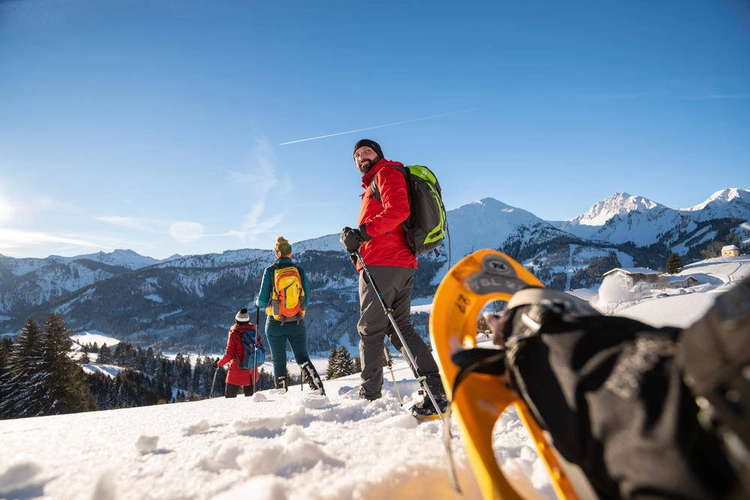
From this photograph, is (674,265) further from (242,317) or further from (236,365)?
(236,365)

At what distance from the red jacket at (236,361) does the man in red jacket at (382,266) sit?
454 centimetres

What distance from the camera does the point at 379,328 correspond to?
3.97 metres

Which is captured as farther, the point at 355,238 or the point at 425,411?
Answer: the point at 355,238

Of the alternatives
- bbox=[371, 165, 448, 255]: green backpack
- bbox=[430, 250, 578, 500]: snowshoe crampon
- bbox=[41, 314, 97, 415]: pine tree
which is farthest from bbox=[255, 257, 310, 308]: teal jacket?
bbox=[41, 314, 97, 415]: pine tree

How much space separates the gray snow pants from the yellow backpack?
8.25 ft

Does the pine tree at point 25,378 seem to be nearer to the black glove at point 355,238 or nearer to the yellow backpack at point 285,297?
the yellow backpack at point 285,297

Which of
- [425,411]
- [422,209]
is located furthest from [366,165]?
[425,411]

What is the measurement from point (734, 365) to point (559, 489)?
1003mm

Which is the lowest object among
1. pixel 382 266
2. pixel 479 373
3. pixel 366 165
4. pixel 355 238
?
pixel 479 373

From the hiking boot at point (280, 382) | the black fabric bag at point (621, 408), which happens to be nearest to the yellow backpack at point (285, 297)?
the hiking boot at point (280, 382)

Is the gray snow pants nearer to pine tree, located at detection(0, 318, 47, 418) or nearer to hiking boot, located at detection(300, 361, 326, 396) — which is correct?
hiking boot, located at detection(300, 361, 326, 396)

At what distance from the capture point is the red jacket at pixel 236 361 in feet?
25.3

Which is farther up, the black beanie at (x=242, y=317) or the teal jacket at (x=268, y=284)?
the teal jacket at (x=268, y=284)

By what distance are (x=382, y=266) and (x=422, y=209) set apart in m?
0.77
